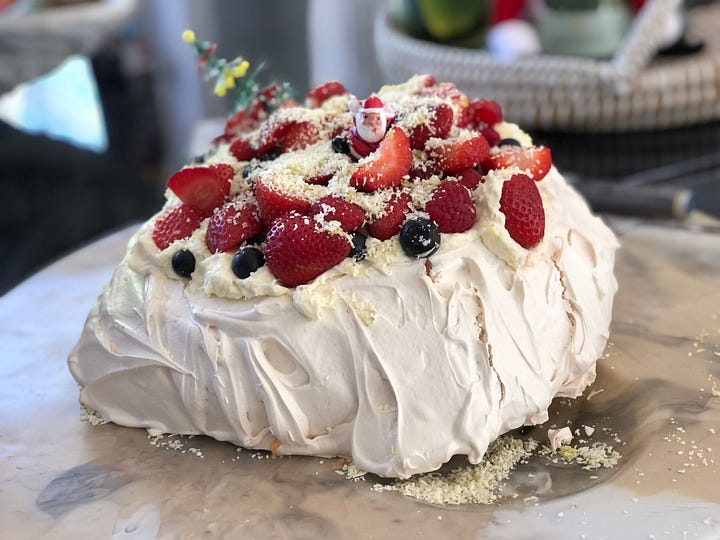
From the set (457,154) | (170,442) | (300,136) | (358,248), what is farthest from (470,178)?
(170,442)

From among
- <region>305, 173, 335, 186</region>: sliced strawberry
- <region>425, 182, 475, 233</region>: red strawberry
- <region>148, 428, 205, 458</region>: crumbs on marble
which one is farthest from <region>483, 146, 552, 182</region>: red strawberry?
<region>148, 428, 205, 458</region>: crumbs on marble

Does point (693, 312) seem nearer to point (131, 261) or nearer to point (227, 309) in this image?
point (227, 309)

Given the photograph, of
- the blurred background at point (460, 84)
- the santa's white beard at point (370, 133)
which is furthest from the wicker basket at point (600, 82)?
the santa's white beard at point (370, 133)

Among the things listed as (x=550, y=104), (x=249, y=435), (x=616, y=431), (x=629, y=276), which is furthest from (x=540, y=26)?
(x=249, y=435)

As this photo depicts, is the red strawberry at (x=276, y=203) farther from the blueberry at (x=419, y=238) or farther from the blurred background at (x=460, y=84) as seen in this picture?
the blurred background at (x=460, y=84)

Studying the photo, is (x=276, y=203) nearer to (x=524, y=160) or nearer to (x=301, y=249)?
(x=301, y=249)

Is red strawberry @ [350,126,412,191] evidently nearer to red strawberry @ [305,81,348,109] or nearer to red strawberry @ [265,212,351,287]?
red strawberry @ [265,212,351,287]
